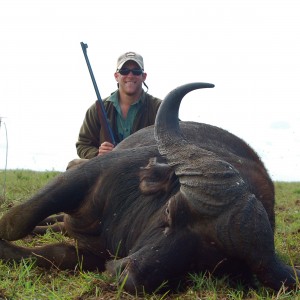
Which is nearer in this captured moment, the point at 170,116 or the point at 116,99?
the point at 170,116

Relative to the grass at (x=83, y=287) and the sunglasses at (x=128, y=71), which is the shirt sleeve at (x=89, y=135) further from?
the grass at (x=83, y=287)

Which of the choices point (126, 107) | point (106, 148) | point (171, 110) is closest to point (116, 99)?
point (126, 107)

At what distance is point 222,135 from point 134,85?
225 centimetres

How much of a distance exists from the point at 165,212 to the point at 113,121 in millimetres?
3677

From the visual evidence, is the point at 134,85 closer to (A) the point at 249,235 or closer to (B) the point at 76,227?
(B) the point at 76,227

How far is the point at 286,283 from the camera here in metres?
3.38

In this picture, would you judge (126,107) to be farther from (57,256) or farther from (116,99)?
(57,256)

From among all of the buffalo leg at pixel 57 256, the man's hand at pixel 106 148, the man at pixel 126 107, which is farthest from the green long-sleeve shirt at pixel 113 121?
the buffalo leg at pixel 57 256

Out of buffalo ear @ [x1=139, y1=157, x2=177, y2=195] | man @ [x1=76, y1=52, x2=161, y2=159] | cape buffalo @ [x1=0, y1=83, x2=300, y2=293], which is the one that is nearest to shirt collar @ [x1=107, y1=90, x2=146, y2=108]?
man @ [x1=76, y1=52, x2=161, y2=159]

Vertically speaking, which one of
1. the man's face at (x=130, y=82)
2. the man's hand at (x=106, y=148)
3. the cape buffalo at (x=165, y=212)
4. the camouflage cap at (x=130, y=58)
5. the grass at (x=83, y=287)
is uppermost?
the camouflage cap at (x=130, y=58)

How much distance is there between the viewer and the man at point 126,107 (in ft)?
23.1

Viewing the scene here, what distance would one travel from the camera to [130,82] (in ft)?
23.1

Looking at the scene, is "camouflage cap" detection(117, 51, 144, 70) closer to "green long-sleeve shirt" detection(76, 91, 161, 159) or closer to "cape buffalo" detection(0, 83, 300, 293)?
"green long-sleeve shirt" detection(76, 91, 161, 159)

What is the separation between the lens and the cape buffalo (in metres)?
3.24
